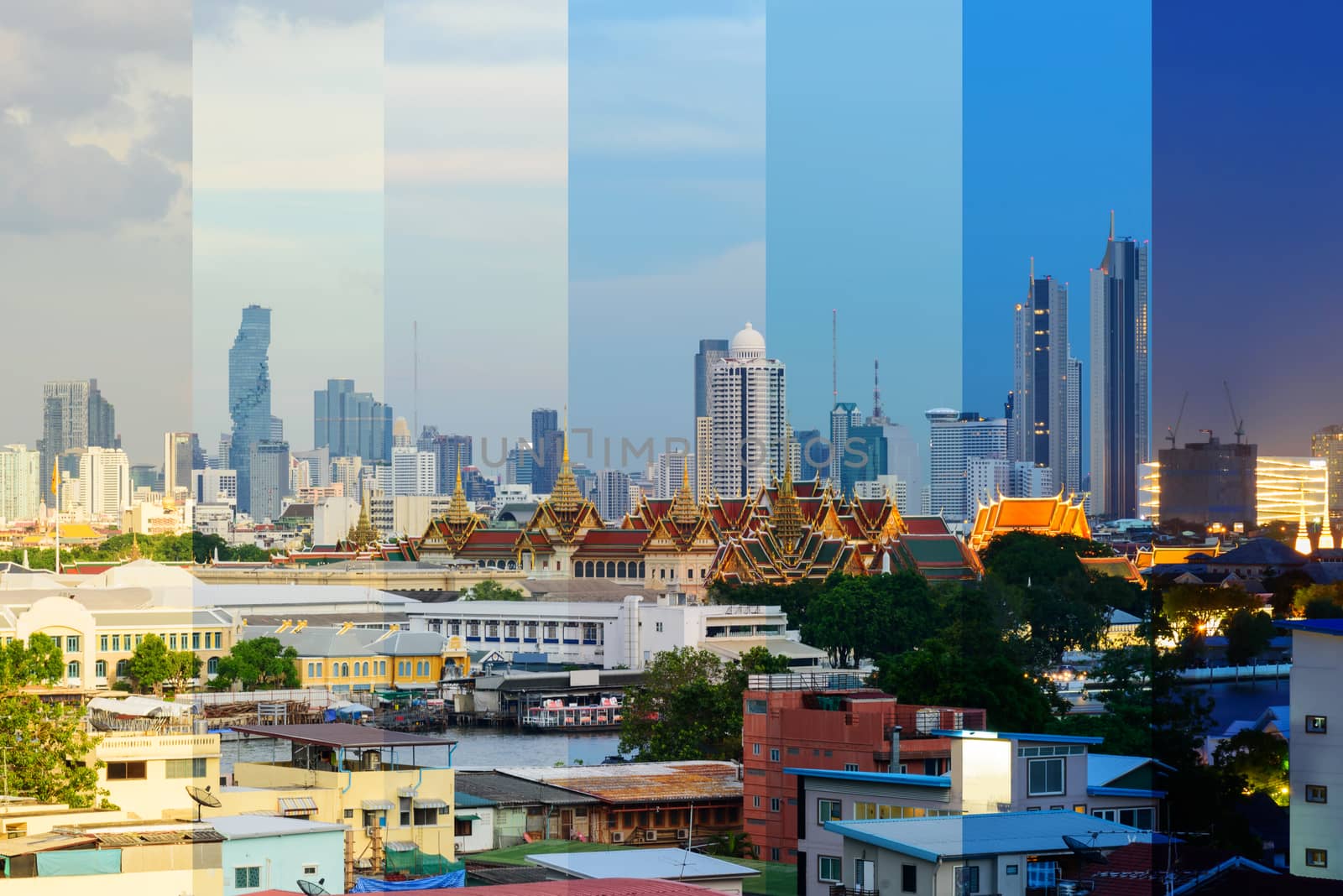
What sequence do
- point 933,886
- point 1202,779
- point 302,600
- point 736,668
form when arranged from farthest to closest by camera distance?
1. point 302,600
2. point 736,668
3. point 1202,779
4. point 933,886

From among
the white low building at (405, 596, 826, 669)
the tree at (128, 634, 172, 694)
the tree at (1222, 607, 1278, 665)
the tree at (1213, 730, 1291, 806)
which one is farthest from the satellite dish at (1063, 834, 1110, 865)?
the tree at (128, 634, 172, 694)

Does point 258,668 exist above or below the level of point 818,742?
below

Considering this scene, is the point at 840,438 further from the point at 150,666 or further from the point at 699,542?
the point at 150,666

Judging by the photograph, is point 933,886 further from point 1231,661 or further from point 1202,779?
point 1231,661

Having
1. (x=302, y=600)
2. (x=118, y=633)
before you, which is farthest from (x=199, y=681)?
(x=302, y=600)

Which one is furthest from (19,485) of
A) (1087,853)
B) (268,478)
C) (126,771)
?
(1087,853)
